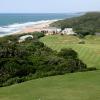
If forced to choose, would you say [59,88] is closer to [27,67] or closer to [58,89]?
[58,89]

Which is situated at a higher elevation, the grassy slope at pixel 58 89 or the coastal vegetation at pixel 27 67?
the grassy slope at pixel 58 89

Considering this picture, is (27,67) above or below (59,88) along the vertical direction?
below

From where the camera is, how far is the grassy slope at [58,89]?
784 inches

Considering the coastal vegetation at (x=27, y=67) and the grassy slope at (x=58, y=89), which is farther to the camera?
the coastal vegetation at (x=27, y=67)

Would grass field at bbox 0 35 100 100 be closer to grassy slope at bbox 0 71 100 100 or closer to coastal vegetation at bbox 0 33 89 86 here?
grassy slope at bbox 0 71 100 100

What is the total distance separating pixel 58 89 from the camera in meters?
22.1

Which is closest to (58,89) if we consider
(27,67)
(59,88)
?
(59,88)

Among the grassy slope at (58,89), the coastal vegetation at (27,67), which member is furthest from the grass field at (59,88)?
the coastal vegetation at (27,67)

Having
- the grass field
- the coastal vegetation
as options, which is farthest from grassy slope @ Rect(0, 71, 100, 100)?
the coastal vegetation

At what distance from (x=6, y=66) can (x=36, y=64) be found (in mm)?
3852

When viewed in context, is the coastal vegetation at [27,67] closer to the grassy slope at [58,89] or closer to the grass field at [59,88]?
the grass field at [59,88]

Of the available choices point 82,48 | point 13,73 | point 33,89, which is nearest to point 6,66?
point 13,73

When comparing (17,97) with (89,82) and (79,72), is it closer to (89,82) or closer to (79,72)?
(89,82)

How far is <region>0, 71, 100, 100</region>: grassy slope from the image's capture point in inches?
784
